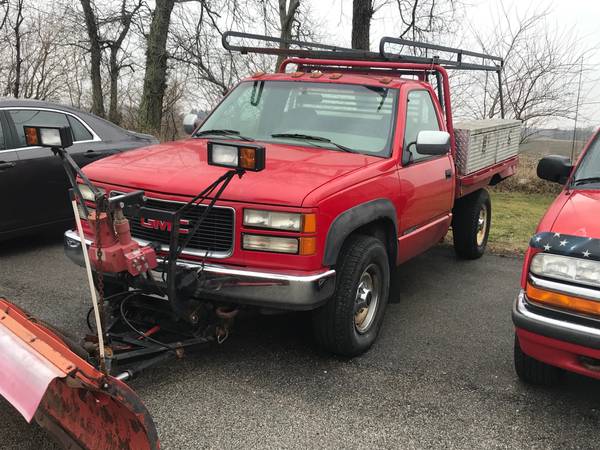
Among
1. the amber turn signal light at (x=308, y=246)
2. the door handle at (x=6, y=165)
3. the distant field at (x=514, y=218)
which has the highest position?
the door handle at (x=6, y=165)

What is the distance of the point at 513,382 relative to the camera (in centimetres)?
359

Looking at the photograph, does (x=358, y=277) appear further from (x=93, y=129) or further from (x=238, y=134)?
(x=93, y=129)

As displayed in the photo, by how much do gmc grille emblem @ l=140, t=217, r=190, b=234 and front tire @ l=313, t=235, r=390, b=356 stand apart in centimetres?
101

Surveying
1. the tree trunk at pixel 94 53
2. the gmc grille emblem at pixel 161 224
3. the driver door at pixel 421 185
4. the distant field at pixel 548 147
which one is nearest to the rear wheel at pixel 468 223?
the driver door at pixel 421 185

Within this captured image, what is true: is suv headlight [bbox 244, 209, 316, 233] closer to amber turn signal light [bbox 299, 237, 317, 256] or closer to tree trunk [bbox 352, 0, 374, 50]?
amber turn signal light [bbox 299, 237, 317, 256]

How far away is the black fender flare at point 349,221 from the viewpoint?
3322mm

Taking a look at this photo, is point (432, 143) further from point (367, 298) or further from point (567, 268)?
point (567, 268)

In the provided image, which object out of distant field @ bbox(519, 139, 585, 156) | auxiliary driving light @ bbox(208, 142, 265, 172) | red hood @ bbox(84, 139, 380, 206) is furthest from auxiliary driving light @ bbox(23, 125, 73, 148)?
distant field @ bbox(519, 139, 585, 156)

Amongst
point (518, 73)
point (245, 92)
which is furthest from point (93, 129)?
point (518, 73)

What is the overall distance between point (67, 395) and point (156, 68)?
42.9 feet

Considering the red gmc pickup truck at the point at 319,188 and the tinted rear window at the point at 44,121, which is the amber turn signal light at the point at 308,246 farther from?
the tinted rear window at the point at 44,121

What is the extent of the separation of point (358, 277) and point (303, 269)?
1.73 ft

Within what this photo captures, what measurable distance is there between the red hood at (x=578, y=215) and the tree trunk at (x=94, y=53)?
1740 centimetres

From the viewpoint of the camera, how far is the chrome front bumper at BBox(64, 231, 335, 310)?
125 inches
